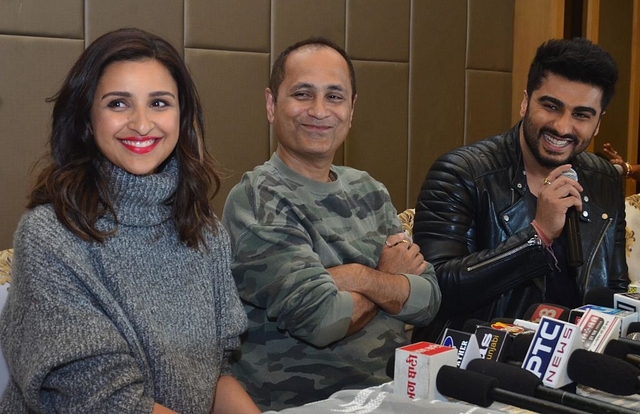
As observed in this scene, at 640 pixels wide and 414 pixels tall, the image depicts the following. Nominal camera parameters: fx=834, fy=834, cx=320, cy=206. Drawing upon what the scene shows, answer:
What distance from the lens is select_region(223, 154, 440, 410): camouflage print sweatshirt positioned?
1771mm

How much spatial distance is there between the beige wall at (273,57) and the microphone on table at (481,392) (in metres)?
1.28

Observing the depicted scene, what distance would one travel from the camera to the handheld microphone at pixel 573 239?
1.96m

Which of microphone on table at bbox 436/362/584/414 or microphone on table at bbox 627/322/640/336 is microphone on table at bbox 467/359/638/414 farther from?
microphone on table at bbox 627/322/640/336

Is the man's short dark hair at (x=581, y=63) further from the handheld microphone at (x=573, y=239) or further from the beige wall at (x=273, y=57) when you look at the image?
the beige wall at (x=273, y=57)

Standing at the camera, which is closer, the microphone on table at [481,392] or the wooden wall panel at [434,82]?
the microphone on table at [481,392]

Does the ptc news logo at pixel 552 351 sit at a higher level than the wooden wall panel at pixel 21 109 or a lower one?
lower

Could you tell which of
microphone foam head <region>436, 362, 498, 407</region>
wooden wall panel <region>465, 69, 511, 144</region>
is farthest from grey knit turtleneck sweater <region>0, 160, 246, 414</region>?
wooden wall panel <region>465, 69, 511, 144</region>

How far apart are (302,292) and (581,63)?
3.94 feet

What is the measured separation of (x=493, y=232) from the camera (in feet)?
7.88

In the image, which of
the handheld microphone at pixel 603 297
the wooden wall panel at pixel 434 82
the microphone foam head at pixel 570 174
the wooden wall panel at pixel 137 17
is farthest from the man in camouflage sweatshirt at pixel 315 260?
the wooden wall panel at pixel 434 82

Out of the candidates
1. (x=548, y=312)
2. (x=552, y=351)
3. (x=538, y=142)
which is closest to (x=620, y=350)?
(x=552, y=351)

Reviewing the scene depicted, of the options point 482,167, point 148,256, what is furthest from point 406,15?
point 148,256

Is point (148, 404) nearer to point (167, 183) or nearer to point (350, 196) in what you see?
point (167, 183)

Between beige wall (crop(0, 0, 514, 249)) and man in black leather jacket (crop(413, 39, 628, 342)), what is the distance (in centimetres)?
65
